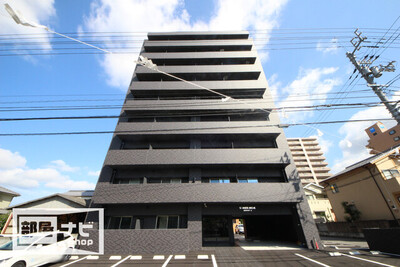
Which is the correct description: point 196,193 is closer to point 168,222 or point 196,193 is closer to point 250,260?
point 168,222

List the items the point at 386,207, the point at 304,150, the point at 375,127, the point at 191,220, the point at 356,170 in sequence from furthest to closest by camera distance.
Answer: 1. the point at 304,150
2. the point at 375,127
3. the point at 356,170
4. the point at 386,207
5. the point at 191,220

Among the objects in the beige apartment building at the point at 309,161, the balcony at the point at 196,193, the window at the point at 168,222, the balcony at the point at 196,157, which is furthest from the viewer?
the beige apartment building at the point at 309,161

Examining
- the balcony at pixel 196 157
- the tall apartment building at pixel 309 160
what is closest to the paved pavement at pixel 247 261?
the balcony at pixel 196 157

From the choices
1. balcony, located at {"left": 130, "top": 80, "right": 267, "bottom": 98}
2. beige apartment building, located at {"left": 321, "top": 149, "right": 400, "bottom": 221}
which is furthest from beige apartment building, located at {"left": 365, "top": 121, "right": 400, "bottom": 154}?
balcony, located at {"left": 130, "top": 80, "right": 267, "bottom": 98}

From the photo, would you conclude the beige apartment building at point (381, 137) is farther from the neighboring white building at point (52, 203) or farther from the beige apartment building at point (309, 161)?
the neighboring white building at point (52, 203)

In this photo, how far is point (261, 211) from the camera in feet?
36.4

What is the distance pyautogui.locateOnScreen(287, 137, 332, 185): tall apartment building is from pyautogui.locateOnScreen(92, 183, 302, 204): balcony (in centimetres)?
4227

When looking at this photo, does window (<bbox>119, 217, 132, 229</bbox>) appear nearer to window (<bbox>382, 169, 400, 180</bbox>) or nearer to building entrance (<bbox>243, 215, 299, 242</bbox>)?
building entrance (<bbox>243, 215, 299, 242</bbox>)

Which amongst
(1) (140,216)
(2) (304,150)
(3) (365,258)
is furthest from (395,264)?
(2) (304,150)

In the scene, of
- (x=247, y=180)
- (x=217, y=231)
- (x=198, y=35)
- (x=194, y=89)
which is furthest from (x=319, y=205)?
(x=198, y=35)

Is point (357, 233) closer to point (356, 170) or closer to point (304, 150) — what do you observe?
point (356, 170)

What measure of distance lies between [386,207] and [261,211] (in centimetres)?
1214

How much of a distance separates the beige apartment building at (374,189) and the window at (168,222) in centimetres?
1779

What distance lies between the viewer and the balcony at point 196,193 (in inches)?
424
